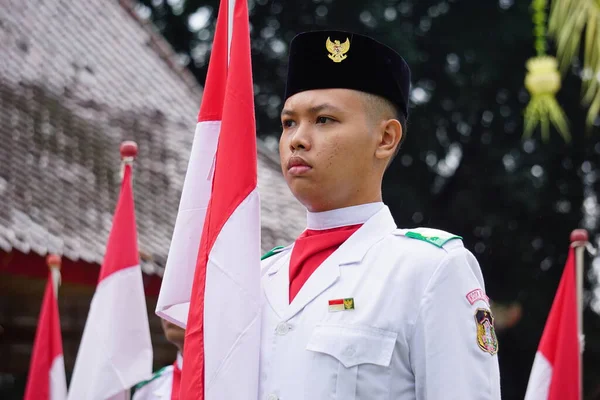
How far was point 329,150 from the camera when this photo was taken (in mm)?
2283

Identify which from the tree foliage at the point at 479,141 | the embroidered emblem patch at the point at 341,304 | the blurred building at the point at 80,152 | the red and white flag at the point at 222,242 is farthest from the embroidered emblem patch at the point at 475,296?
the tree foliage at the point at 479,141

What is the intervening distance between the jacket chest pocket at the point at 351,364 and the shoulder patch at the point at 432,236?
0.76 feet

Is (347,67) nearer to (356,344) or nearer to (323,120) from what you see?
(323,120)

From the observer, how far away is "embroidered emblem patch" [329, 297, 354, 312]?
2.18 m

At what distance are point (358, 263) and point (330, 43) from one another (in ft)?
1.83

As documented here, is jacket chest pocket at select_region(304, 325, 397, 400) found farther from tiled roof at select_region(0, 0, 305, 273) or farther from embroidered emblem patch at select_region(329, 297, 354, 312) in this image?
tiled roof at select_region(0, 0, 305, 273)

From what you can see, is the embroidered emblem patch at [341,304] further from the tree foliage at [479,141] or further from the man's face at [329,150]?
the tree foliage at [479,141]

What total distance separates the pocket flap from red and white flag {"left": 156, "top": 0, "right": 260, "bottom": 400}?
0.60 feet

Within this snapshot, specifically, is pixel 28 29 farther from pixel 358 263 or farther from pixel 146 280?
pixel 358 263

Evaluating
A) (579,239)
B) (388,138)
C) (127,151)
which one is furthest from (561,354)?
(388,138)

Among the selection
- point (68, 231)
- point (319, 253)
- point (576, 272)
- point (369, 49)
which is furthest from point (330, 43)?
point (68, 231)

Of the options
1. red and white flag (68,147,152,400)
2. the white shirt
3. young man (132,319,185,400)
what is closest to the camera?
red and white flag (68,147,152,400)

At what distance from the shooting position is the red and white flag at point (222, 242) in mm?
2260

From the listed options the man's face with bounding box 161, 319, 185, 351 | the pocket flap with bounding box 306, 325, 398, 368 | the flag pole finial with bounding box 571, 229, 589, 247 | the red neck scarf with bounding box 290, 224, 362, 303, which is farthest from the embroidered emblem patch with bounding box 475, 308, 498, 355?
the flag pole finial with bounding box 571, 229, 589, 247
